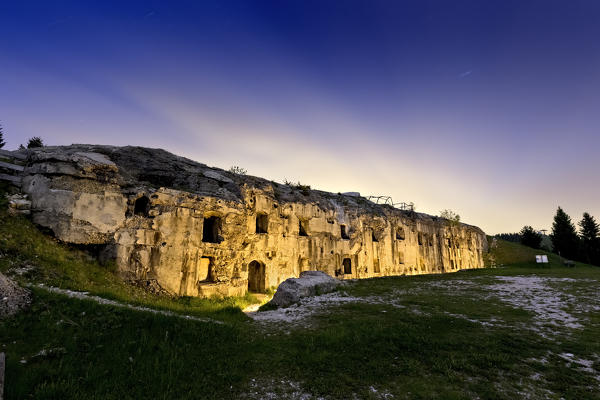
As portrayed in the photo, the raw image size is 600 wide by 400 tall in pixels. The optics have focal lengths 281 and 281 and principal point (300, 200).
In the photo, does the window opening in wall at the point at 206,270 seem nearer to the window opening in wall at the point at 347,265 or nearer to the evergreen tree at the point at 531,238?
the window opening in wall at the point at 347,265

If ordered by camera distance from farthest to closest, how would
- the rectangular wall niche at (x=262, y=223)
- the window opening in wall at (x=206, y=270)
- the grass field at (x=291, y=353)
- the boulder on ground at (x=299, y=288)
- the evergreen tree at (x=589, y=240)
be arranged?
the evergreen tree at (x=589, y=240)
the rectangular wall niche at (x=262, y=223)
the window opening in wall at (x=206, y=270)
the boulder on ground at (x=299, y=288)
the grass field at (x=291, y=353)

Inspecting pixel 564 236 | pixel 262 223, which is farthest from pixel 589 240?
pixel 262 223

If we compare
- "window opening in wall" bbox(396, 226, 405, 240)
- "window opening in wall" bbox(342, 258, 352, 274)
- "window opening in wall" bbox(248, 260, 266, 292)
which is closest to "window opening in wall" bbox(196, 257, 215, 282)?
"window opening in wall" bbox(248, 260, 266, 292)

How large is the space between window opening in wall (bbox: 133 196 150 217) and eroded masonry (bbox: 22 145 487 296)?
0.06 meters

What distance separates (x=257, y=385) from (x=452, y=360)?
A: 425 cm

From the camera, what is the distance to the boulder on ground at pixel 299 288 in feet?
43.4

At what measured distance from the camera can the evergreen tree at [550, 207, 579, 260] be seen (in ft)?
164

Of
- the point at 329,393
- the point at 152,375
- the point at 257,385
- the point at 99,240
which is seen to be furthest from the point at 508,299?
the point at 99,240

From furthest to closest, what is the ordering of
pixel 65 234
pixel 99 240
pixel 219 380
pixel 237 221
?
pixel 237 221 < pixel 99 240 < pixel 65 234 < pixel 219 380

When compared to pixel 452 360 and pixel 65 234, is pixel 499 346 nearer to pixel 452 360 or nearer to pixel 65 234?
pixel 452 360

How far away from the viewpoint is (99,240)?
13.8 metres

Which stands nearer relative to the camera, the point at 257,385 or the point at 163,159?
the point at 257,385

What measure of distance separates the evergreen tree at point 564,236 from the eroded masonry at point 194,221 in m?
42.2

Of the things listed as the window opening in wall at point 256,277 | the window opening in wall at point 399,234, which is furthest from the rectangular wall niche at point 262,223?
the window opening in wall at point 399,234
